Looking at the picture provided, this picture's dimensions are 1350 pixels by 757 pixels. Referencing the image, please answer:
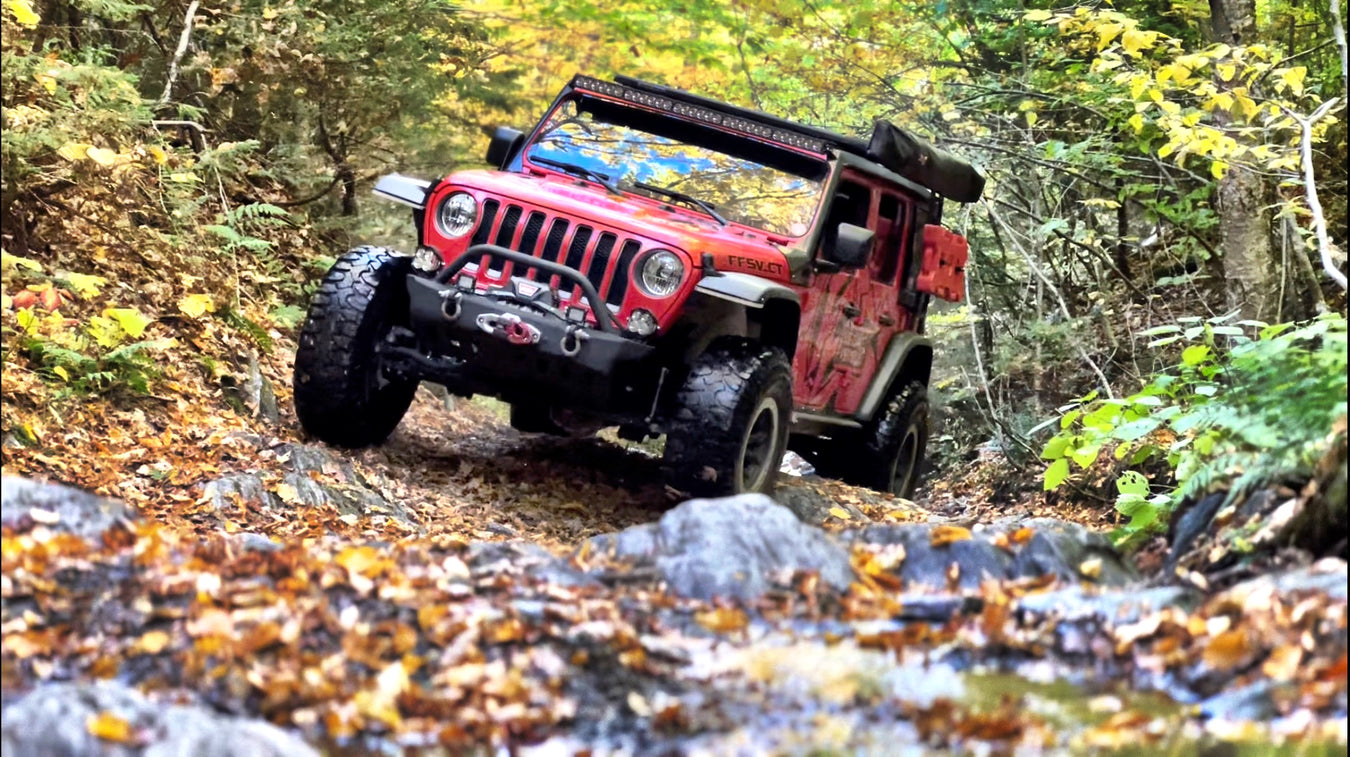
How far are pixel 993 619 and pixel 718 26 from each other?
14883 mm

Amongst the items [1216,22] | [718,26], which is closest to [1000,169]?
[1216,22]

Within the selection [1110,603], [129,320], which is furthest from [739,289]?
[129,320]

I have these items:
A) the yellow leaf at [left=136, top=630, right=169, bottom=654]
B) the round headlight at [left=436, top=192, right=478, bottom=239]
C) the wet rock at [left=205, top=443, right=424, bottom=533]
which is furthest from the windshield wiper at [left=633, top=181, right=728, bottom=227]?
the yellow leaf at [left=136, top=630, right=169, bottom=654]

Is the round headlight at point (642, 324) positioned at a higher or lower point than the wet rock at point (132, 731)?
higher

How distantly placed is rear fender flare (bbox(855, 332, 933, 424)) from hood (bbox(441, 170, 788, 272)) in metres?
1.85

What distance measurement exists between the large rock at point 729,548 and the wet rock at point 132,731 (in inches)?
62.3

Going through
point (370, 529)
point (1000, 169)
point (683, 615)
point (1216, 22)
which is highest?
point (1216, 22)

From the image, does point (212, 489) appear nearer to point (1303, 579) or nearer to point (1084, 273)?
point (1303, 579)

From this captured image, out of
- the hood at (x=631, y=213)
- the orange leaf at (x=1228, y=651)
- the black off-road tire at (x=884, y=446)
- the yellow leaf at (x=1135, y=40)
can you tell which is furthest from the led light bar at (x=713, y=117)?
the orange leaf at (x=1228, y=651)

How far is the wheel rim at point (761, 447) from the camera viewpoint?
7.26m

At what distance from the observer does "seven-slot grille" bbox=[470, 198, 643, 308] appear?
6883mm

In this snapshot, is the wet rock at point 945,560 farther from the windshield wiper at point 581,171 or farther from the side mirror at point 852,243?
the windshield wiper at point 581,171

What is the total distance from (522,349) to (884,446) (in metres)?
3.54

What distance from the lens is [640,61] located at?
19484mm
